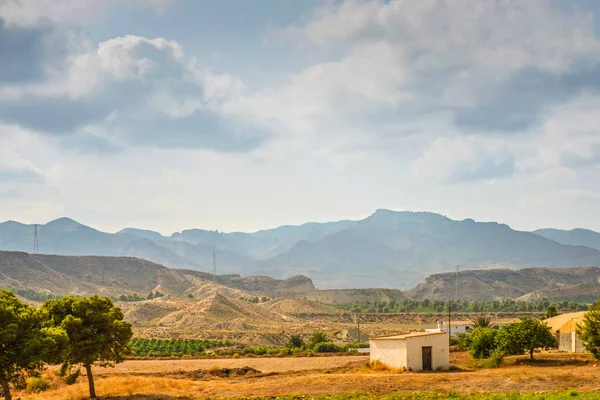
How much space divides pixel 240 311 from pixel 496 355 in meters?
113

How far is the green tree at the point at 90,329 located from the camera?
32.6 m

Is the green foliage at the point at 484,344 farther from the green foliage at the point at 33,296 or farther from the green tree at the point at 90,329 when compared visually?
the green foliage at the point at 33,296

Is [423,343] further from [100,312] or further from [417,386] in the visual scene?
[100,312]

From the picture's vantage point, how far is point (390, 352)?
43719 millimetres

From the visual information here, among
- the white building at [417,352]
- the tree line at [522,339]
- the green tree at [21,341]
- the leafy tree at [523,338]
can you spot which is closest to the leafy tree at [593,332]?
the tree line at [522,339]

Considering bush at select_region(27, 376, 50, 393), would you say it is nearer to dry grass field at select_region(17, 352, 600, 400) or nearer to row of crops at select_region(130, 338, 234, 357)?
dry grass field at select_region(17, 352, 600, 400)

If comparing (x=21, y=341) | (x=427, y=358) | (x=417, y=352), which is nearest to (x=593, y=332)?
(x=427, y=358)

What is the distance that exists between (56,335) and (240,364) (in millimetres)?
28893

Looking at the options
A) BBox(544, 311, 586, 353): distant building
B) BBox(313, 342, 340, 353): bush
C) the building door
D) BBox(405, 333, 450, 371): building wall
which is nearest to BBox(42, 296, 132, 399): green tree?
BBox(405, 333, 450, 371): building wall

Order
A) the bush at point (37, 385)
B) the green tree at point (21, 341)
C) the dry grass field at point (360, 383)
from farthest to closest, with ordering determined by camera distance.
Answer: the bush at point (37, 385)
the dry grass field at point (360, 383)
the green tree at point (21, 341)

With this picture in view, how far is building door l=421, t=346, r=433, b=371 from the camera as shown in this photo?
141 feet

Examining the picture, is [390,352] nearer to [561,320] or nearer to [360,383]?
[360,383]

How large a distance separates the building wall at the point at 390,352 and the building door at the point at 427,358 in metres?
1.78

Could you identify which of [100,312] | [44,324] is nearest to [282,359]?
[100,312]
